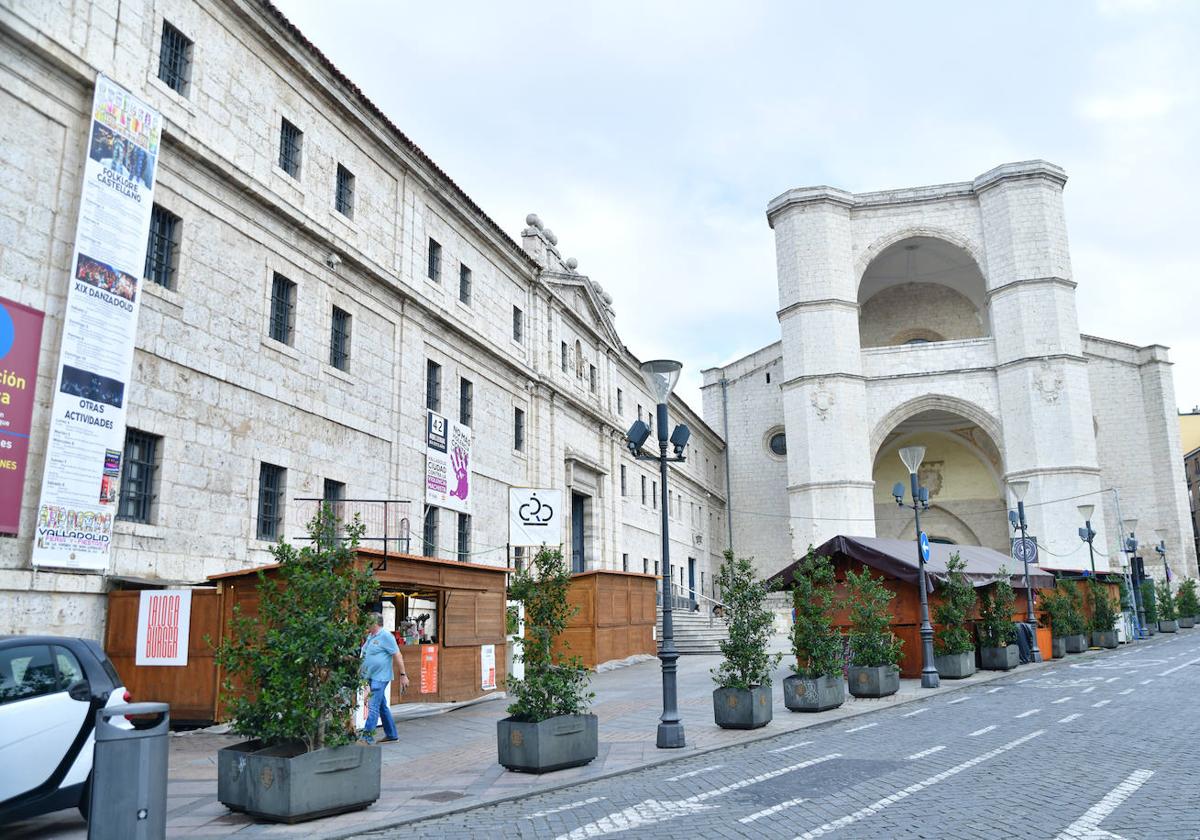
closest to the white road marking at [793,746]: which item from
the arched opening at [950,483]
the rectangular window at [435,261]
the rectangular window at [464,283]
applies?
the rectangular window at [435,261]

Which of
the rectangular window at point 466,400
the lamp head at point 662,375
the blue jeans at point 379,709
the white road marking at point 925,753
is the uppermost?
the rectangular window at point 466,400

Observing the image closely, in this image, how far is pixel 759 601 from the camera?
1334 cm

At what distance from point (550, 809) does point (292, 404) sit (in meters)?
11.7

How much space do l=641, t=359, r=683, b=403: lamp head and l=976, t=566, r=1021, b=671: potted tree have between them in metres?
14.6

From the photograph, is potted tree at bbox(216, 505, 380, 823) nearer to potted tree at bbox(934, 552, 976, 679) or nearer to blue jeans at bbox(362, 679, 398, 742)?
blue jeans at bbox(362, 679, 398, 742)

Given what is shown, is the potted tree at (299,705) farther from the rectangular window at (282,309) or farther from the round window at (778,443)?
the round window at (778,443)

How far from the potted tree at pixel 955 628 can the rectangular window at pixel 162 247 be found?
685 inches

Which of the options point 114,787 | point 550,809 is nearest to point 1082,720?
point 550,809

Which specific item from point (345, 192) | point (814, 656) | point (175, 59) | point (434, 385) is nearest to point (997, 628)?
point (814, 656)

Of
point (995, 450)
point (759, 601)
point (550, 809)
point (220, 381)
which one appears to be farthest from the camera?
point (995, 450)

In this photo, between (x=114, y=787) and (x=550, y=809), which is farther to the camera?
(x=550, y=809)

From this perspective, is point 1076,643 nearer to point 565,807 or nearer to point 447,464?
point 447,464

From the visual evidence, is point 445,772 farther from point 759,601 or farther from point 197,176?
point 197,176

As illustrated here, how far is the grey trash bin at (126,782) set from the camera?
18.6 ft
